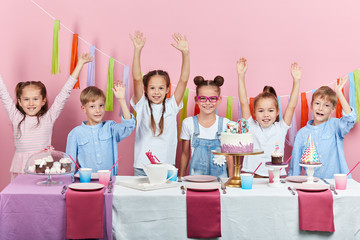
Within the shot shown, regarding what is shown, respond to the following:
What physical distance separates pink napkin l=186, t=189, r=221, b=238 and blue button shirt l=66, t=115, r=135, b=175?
44.5 inches

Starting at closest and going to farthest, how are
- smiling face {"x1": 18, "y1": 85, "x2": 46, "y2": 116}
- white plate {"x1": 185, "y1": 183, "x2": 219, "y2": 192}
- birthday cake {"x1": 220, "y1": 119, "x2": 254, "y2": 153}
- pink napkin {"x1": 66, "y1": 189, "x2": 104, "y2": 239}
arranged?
pink napkin {"x1": 66, "y1": 189, "x2": 104, "y2": 239} → white plate {"x1": 185, "y1": 183, "x2": 219, "y2": 192} → birthday cake {"x1": 220, "y1": 119, "x2": 254, "y2": 153} → smiling face {"x1": 18, "y1": 85, "x2": 46, "y2": 116}

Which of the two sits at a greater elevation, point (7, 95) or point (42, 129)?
point (7, 95)

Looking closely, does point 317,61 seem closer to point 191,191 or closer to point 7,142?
point 191,191

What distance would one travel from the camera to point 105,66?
4.02 m

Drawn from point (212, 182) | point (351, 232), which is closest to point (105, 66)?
point (212, 182)

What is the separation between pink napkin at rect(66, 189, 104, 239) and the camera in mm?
2324

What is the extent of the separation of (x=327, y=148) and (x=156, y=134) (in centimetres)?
136

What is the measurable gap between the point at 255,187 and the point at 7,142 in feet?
8.17

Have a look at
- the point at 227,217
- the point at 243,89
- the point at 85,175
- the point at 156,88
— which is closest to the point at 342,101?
the point at 243,89

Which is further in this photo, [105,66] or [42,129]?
[105,66]

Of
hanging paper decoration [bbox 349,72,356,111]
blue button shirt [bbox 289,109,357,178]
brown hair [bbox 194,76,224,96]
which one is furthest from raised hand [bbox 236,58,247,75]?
hanging paper decoration [bbox 349,72,356,111]

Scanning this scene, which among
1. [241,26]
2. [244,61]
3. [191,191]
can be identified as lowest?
[191,191]

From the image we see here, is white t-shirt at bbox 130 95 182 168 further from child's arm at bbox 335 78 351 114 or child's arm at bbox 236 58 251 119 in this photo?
child's arm at bbox 335 78 351 114

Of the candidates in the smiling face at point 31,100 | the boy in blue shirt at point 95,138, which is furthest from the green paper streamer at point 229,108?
the smiling face at point 31,100
